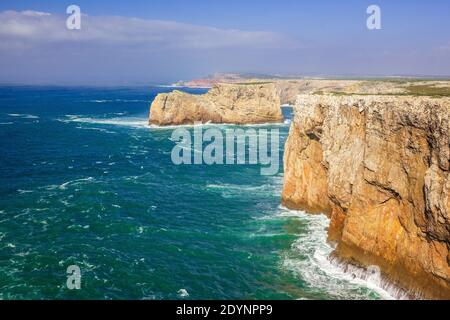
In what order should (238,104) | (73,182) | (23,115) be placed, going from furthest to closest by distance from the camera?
(23,115), (238,104), (73,182)

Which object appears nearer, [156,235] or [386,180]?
[386,180]

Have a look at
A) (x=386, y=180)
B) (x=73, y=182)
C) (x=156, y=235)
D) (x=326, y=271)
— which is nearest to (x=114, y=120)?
(x=73, y=182)

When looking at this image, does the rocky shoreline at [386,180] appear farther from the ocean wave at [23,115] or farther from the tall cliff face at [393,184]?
the ocean wave at [23,115]

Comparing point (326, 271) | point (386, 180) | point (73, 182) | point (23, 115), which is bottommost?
point (326, 271)

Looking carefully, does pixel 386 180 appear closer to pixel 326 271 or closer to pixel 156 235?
pixel 326 271
